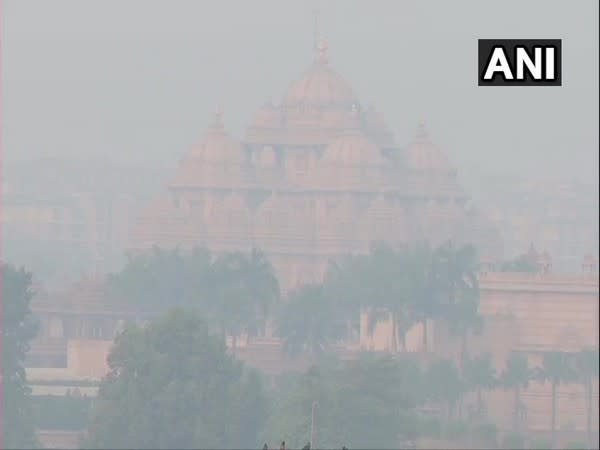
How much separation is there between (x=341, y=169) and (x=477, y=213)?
5500mm

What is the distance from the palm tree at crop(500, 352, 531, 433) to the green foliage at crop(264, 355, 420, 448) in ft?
59.9

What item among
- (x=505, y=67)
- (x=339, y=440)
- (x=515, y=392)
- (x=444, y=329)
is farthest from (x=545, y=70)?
(x=444, y=329)

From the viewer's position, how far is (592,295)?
9769 centimetres

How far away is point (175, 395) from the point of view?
61.4 metres

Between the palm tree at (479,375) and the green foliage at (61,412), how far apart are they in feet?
45.8

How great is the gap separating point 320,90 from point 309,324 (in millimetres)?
50184

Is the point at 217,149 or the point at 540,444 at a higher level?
the point at 217,149

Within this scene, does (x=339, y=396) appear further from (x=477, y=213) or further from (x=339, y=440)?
(x=477, y=213)

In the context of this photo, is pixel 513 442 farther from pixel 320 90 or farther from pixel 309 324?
pixel 320 90

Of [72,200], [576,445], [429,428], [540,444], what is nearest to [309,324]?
[576,445]

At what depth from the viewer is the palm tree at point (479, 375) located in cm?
8381

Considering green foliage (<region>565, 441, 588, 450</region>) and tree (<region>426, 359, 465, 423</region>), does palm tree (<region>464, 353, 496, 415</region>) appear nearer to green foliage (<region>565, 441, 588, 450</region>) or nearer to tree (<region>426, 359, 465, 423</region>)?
tree (<region>426, 359, 465, 423</region>)

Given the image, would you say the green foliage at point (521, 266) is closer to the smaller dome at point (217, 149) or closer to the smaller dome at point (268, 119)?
the smaller dome at point (217, 149)

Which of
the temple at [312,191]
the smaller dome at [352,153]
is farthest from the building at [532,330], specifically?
the smaller dome at [352,153]
